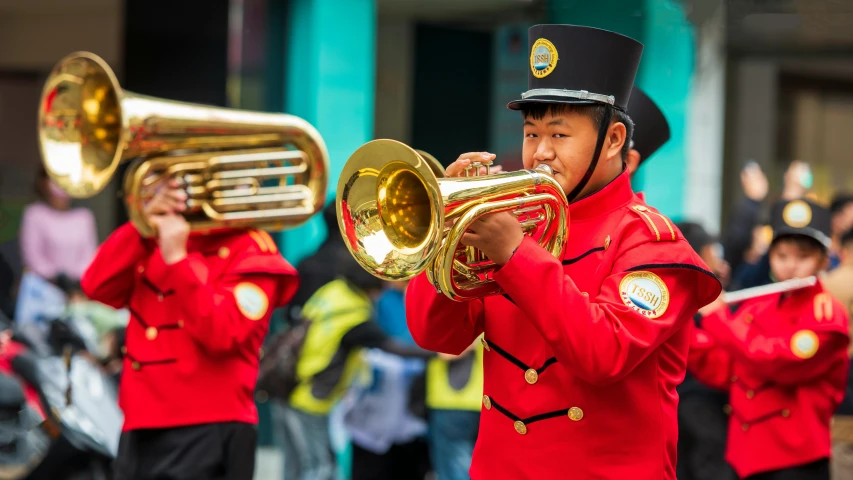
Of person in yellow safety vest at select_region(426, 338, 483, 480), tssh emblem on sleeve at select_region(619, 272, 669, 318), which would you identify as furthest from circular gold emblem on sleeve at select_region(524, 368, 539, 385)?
person in yellow safety vest at select_region(426, 338, 483, 480)

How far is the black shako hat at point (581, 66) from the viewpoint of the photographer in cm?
304

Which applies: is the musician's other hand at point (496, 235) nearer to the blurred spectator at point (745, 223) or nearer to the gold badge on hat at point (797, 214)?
the gold badge on hat at point (797, 214)

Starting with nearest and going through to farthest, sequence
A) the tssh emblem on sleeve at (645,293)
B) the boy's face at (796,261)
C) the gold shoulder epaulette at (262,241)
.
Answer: the tssh emblem on sleeve at (645,293) → the gold shoulder epaulette at (262,241) → the boy's face at (796,261)

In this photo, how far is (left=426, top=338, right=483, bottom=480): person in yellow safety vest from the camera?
241 inches

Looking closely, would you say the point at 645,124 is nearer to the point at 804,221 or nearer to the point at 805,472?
the point at 804,221

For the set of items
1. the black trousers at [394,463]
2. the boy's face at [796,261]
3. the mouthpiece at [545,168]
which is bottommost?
the black trousers at [394,463]

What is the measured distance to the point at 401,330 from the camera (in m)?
6.54

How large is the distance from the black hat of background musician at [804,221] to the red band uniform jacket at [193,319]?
2186 millimetres

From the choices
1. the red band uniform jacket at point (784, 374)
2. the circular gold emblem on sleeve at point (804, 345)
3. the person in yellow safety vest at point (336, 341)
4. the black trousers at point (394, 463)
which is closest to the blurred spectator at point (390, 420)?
the black trousers at point (394, 463)

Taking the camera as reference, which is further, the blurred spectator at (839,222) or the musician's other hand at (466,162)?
the blurred spectator at (839,222)

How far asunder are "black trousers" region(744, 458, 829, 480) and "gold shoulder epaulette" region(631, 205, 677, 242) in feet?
7.71

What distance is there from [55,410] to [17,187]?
5.13 m

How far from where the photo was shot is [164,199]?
14.4ft

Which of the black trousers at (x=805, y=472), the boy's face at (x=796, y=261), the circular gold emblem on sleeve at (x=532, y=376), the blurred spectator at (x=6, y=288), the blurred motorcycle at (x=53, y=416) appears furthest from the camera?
the blurred spectator at (x=6, y=288)
